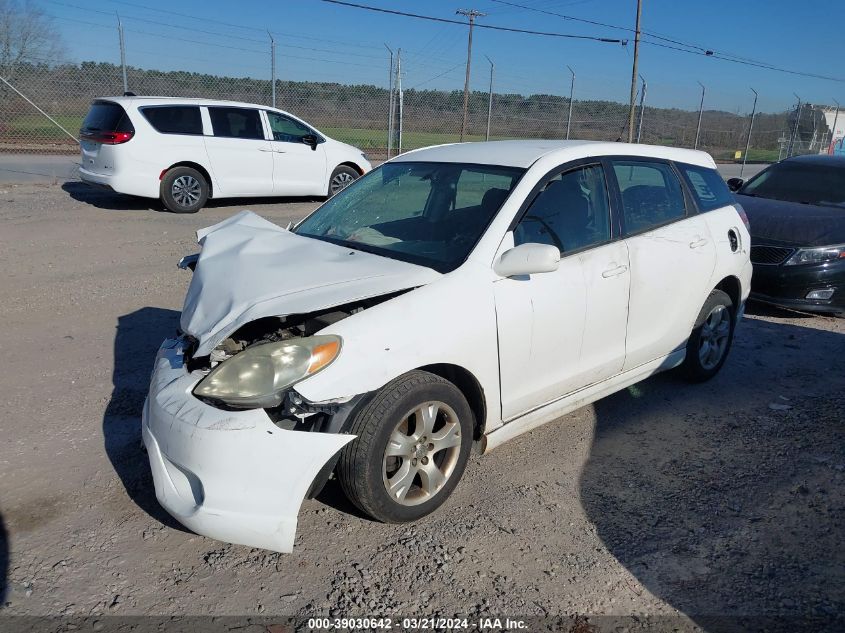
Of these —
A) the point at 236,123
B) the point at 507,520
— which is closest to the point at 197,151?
the point at 236,123

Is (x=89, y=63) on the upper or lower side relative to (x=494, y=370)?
upper

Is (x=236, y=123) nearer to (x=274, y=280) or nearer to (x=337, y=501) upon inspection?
(x=274, y=280)

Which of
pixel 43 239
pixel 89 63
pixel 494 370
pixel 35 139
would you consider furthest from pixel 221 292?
pixel 35 139

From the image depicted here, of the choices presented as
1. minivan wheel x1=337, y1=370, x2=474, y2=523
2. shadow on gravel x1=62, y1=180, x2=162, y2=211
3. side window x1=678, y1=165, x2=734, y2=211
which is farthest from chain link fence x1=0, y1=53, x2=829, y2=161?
minivan wheel x1=337, y1=370, x2=474, y2=523

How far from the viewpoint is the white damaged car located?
281cm

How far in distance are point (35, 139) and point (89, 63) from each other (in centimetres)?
355

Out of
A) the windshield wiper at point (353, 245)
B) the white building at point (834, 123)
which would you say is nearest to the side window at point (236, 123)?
the windshield wiper at point (353, 245)

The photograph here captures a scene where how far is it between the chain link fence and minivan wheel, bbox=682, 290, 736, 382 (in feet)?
28.1

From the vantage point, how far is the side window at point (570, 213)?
3.75m

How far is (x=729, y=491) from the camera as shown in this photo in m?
3.71

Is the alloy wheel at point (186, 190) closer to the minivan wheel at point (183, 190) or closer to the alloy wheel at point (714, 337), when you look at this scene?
the minivan wheel at point (183, 190)

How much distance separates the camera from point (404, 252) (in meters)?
3.71

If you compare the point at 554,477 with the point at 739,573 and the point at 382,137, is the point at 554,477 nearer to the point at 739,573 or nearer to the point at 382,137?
the point at 739,573

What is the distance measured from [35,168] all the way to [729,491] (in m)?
15.8
